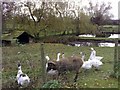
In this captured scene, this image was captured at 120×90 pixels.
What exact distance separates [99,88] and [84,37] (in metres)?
2.29

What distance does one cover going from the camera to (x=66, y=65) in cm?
212

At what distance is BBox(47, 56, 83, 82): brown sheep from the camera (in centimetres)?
200

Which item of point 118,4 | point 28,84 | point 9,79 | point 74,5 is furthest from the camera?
point 74,5

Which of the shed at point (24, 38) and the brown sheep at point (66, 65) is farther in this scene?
the shed at point (24, 38)

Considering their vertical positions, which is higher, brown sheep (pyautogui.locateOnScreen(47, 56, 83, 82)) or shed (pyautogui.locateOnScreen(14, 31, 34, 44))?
shed (pyautogui.locateOnScreen(14, 31, 34, 44))

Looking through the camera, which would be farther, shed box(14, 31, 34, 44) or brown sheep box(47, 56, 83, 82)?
shed box(14, 31, 34, 44)

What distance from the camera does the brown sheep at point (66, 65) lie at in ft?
6.55

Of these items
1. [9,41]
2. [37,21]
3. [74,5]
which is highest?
[74,5]

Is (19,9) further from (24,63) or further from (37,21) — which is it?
(24,63)

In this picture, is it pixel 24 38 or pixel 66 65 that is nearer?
pixel 66 65

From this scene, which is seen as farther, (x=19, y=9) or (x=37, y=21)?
(x=37, y=21)

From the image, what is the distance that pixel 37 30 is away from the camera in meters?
3.62

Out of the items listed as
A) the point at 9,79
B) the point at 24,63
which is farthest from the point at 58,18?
the point at 9,79

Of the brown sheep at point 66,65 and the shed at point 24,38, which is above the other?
the shed at point 24,38
